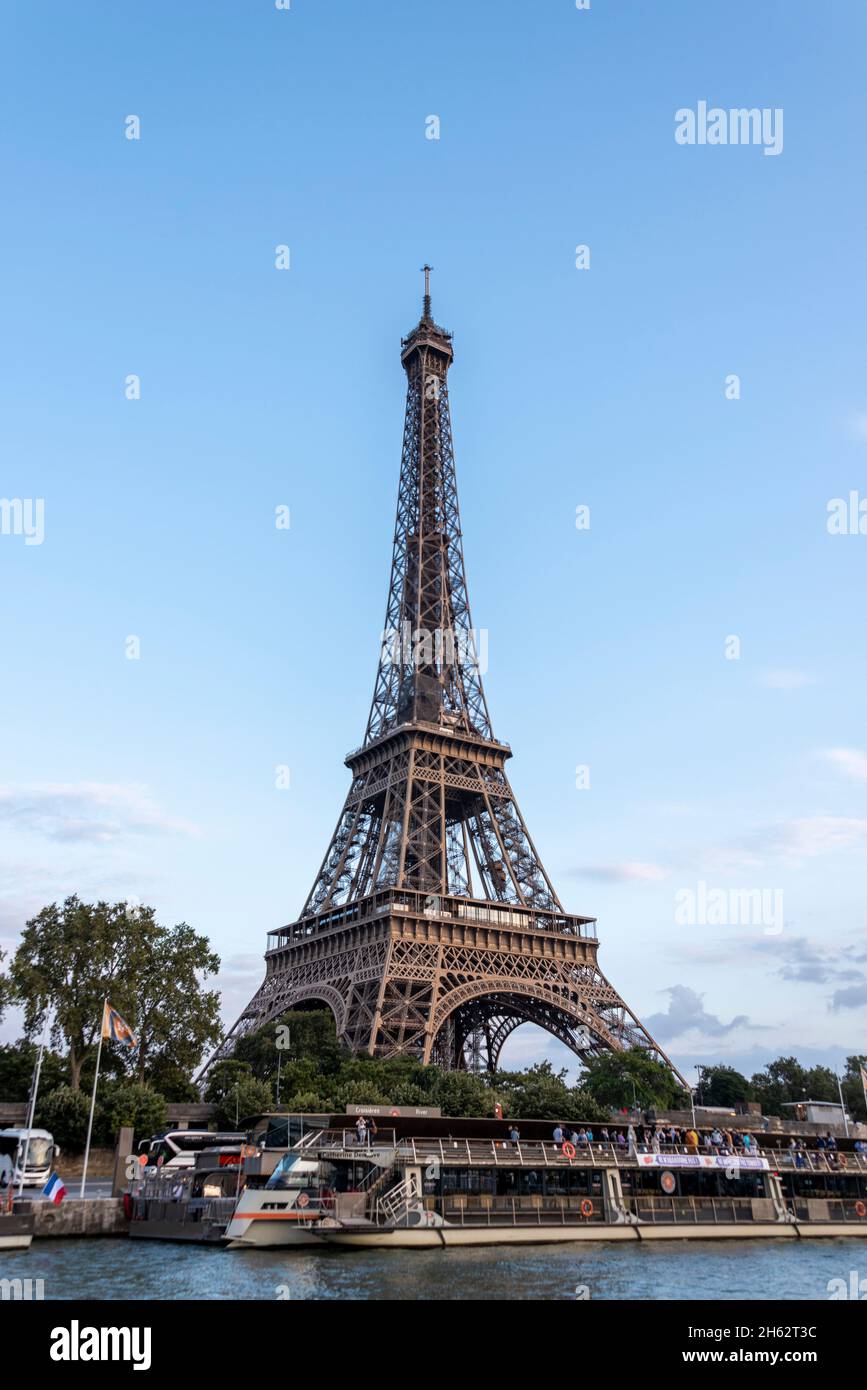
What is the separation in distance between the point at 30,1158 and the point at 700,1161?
1057 inches

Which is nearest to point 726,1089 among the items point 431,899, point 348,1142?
point 431,899

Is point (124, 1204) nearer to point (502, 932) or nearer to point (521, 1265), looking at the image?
point (521, 1265)

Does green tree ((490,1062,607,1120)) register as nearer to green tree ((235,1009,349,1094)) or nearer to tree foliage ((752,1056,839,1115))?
green tree ((235,1009,349,1094))

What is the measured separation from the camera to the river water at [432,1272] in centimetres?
2606

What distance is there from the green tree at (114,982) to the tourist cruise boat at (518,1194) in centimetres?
2630

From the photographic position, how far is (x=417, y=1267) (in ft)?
99.5

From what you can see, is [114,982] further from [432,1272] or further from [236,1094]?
[432,1272]

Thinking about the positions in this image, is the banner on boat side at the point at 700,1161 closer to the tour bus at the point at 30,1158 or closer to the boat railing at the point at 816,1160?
the boat railing at the point at 816,1160

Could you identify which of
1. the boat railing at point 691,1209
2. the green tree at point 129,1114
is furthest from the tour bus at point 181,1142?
the boat railing at point 691,1209

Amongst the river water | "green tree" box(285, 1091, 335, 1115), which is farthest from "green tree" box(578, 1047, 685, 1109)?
the river water

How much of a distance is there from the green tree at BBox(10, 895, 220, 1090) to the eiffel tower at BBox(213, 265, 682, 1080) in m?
9.52

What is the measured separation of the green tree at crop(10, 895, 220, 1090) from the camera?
63.1 meters

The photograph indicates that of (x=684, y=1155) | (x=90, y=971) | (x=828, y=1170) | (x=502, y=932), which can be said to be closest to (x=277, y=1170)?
(x=684, y=1155)
